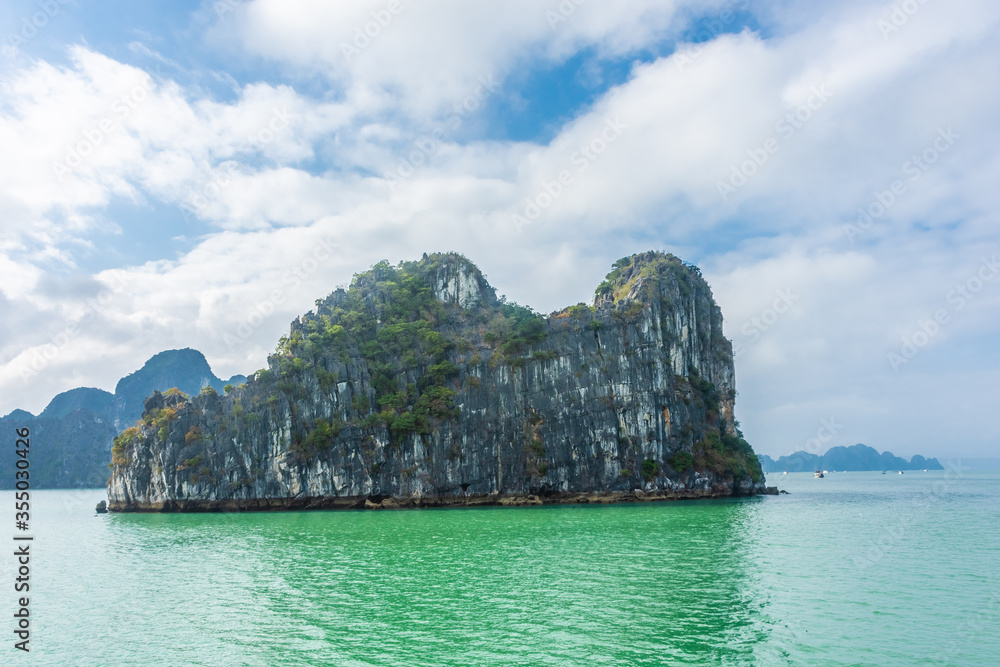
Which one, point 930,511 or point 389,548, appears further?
point 930,511

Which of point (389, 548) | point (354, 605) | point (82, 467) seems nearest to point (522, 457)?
point (389, 548)

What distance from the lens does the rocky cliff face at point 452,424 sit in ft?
190

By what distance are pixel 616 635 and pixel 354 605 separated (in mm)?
7994

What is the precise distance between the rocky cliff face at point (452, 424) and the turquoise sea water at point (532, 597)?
883 inches

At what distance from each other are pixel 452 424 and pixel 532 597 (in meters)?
40.9

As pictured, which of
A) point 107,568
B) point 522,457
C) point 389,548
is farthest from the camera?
point 522,457

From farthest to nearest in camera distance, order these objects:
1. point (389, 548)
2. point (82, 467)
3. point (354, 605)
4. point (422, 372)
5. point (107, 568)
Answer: point (82, 467), point (422, 372), point (389, 548), point (107, 568), point (354, 605)

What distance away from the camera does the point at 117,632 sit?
16141mm

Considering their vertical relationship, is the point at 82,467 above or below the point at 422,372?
below

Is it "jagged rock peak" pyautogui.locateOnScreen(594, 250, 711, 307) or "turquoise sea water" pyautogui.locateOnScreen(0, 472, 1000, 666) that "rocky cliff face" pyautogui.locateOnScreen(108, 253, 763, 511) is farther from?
"turquoise sea water" pyautogui.locateOnScreen(0, 472, 1000, 666)

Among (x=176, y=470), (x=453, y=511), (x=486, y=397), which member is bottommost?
(x=453, y=511)

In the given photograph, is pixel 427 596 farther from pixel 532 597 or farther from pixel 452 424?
pixel 452 424

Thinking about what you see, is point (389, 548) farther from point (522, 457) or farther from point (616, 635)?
point (522, 457)

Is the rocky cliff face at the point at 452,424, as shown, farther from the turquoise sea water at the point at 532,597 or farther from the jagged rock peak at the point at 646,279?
the turquoise sea water at the point at 532,597
